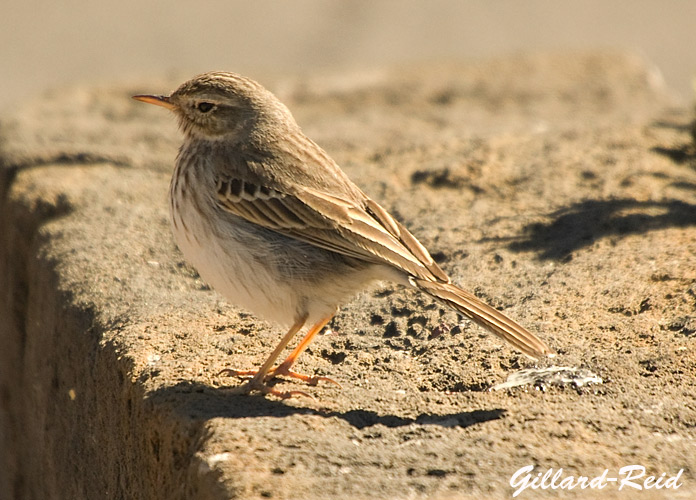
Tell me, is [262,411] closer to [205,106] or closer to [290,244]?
[290,244]

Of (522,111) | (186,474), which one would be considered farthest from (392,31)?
(186,474)

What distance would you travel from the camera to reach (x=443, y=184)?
7.37 metres

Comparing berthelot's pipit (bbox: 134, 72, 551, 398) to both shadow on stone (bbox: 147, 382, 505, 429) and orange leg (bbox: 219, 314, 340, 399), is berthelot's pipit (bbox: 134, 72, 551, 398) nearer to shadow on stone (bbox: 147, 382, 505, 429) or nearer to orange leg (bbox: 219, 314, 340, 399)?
orange leg (bbox: 219, 314, 340, 399)

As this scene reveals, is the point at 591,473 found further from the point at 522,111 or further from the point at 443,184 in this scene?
the point at 522,111

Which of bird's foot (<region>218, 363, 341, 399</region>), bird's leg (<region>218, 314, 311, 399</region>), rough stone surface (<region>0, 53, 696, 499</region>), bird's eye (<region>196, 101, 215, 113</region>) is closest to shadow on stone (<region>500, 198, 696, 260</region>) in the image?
rough stone surface (<region>0, 53, 696, 499</region>)

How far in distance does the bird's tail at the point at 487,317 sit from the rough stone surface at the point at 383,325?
23 cm

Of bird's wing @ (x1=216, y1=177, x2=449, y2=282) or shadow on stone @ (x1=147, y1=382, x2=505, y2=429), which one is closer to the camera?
shadow on stone @ (x1=147, y1=382, x2=505, y2=429)

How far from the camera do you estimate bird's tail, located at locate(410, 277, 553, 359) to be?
4.62 meters

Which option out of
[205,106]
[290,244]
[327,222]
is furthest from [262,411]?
[205,106]

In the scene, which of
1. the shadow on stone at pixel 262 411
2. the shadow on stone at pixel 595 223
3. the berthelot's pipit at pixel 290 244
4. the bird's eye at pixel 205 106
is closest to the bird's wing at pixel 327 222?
the berthelot's pipit at pixel 290 244

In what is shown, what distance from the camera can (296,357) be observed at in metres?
5.05

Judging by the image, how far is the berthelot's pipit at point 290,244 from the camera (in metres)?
4.89

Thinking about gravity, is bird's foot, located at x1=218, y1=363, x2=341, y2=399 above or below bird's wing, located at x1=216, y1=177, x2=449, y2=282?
below

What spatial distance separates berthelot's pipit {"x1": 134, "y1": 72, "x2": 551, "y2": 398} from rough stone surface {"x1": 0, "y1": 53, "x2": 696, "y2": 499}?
0.32 m
